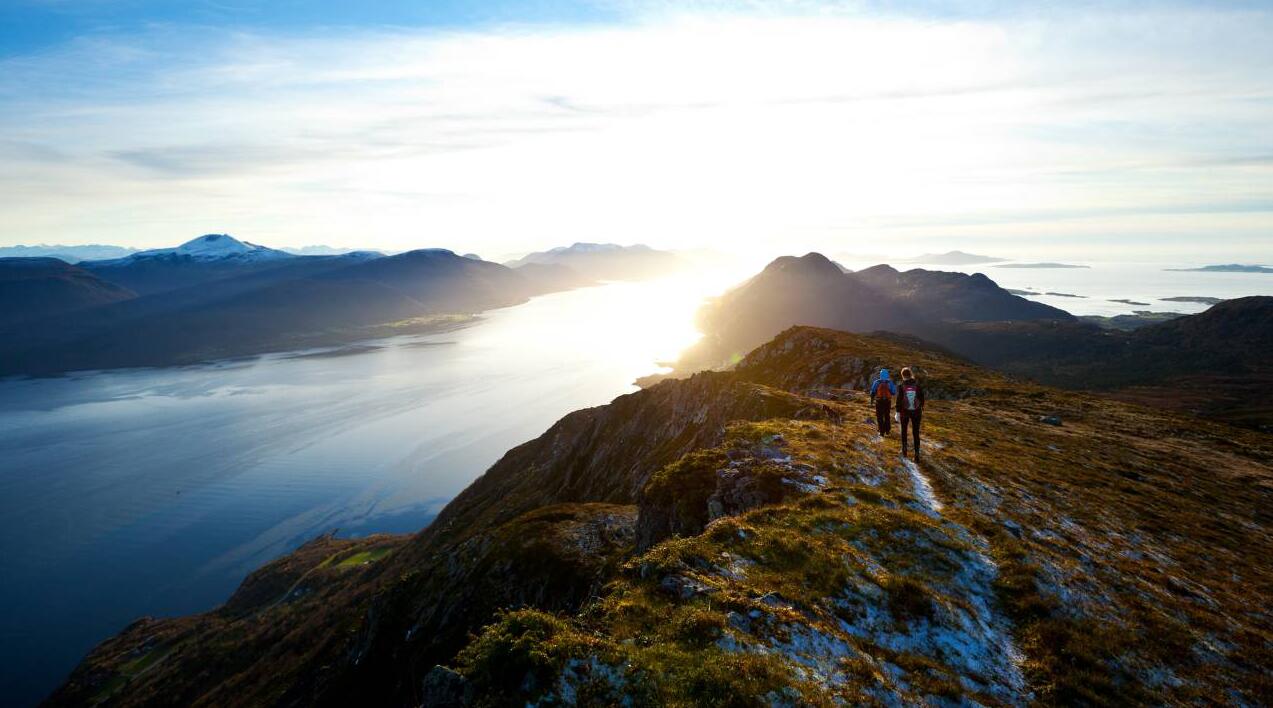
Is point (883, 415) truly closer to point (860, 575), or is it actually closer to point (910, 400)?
point (910, 400)

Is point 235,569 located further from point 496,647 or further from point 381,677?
point 496,647


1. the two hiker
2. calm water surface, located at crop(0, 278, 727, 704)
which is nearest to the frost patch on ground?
the two hiker

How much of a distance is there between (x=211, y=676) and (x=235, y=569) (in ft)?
193

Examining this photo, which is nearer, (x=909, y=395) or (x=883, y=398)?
(x=909, y=395)

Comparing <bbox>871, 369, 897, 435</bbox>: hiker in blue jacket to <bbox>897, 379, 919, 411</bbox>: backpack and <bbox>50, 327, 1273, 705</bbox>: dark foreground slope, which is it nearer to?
<bbox>50, 327, 1273, 705</bbox>: dark foreground slope

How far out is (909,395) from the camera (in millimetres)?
26578

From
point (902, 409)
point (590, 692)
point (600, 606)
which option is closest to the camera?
point (590, 692)

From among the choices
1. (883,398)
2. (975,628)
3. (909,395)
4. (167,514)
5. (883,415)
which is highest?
(909,395)

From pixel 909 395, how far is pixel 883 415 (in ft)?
14.8

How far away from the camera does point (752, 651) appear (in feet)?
41.3

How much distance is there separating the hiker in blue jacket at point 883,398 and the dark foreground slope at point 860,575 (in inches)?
47.3

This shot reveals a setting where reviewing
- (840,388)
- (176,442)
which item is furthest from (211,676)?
(176,442)

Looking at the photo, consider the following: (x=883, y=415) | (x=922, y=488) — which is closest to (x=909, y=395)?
(x=883, y=415)

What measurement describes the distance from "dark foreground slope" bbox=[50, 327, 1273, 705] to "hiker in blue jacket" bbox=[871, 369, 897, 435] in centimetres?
120
